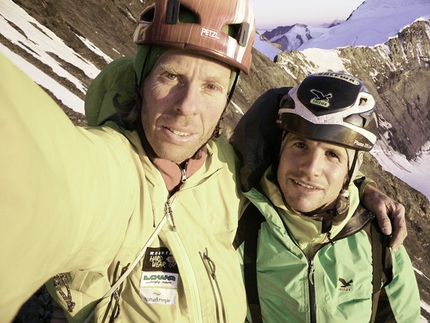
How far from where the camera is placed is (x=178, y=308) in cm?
229

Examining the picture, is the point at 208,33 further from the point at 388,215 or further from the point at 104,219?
the point at 388,215

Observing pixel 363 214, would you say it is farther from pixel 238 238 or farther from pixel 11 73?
pixel 11 73

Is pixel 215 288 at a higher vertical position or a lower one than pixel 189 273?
lower

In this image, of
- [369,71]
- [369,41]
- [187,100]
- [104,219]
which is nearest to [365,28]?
[369,41]

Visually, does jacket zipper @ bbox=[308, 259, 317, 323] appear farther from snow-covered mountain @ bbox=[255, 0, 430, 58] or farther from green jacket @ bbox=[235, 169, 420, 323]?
snow-covered mountain @ bbox=[255, 0, 430, 58]

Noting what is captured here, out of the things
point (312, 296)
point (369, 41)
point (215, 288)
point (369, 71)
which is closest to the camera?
point (215, 288)

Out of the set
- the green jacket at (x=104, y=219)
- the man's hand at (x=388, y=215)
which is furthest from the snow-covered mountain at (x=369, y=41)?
the green jacket at (x=104, y=219)

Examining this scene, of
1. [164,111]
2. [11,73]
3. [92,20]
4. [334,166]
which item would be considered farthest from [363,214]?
[92,20]

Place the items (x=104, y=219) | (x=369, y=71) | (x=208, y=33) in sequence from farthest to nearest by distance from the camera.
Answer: (x=369, y=71)
(x=208, y=33)
(x=104, y=219)

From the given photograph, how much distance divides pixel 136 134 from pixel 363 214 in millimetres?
2286

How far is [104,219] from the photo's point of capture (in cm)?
154

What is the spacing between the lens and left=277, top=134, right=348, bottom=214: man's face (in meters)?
3.35

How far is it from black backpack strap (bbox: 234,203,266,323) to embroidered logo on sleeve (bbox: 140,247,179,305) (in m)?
1.09

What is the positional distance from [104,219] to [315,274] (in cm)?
227
